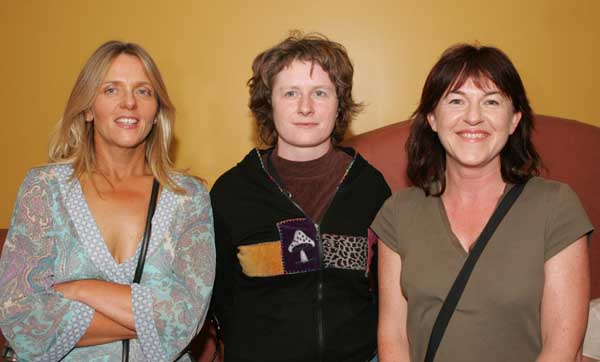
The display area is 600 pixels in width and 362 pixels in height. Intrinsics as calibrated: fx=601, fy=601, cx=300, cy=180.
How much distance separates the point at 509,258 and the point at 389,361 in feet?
1.73

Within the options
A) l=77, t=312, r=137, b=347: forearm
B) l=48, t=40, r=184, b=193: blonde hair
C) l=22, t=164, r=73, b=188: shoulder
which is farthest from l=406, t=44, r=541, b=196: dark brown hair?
l=22, t=164, r=73, b=188: shoulder

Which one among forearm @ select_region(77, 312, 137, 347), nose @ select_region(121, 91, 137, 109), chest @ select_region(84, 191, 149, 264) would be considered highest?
nose @ select_region(121, 91, 137, 109)

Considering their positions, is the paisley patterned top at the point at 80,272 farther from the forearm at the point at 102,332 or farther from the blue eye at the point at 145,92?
the blue eye at the point at 145,92

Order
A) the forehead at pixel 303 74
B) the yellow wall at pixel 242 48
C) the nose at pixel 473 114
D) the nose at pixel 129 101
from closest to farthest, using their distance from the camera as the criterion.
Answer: the nose at pixel 473 114, the nose at pixel 129 101, the forehead at pixel 303 74, the yellow wall at pixel 242 48

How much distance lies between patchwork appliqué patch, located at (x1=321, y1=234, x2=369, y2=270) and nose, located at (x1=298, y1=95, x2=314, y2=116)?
1.47ft

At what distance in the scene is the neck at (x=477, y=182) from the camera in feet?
6.48

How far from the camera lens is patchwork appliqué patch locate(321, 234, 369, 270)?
7.03 ft

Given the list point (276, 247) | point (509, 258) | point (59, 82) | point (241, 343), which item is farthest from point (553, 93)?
point (59, 82)

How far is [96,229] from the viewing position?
2031mm

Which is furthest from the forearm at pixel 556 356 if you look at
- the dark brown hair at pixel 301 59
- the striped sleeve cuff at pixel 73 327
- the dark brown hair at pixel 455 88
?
the striped sleeve cuff at pixel 73 327

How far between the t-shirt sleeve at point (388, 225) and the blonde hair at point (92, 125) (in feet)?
2.33

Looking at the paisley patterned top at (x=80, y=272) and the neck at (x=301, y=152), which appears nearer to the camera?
the paisley patterned top at (x=80, y=272)

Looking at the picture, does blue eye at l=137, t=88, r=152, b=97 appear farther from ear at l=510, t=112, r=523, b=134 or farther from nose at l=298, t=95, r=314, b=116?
ear at l=510, t=112, r=523, b=134

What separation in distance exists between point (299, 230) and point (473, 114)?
0.72 m
